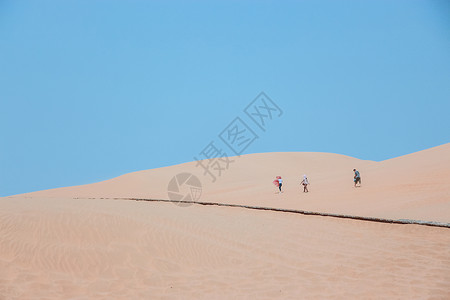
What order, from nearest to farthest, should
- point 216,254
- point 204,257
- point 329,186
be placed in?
point 204,257, point 216,254, point 329,186

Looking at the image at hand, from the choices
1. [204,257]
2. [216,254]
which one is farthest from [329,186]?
[204,257]

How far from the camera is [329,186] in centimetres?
2700

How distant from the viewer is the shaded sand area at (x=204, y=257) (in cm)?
768

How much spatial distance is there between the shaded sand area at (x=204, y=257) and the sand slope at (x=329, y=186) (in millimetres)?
4369

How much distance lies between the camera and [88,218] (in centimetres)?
1153

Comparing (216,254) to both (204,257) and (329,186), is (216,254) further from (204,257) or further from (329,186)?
(329,186)

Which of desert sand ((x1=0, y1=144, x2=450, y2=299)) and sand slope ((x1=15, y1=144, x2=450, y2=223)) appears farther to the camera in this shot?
sand slope ((x1=15, y1=144, x2=450, y2=223))

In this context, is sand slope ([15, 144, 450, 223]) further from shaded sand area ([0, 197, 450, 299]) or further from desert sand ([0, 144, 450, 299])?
shaded sand area ([0, 197, 450, 299])

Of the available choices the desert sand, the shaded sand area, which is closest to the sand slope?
the desert sand

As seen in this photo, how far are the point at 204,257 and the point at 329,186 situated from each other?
18627 mm

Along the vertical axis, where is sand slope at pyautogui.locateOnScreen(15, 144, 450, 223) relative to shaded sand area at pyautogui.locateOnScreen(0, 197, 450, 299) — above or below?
above

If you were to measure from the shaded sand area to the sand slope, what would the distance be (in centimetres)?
437

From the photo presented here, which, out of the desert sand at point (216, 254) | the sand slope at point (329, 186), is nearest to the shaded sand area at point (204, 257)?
the desert sand at point (216, 254)

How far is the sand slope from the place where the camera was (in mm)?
17062
